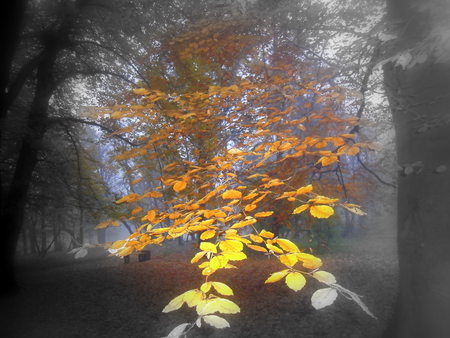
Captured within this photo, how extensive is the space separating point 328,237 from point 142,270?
636 cm

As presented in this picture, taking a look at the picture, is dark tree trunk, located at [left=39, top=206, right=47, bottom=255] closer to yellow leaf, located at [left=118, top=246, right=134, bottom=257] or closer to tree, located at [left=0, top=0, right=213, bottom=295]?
tree, located at [left=0, top=0, right=213, bottom=295]

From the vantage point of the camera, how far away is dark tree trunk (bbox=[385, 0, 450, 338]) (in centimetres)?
238

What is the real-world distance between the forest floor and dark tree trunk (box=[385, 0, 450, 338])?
1.50 metres

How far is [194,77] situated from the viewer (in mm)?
4176

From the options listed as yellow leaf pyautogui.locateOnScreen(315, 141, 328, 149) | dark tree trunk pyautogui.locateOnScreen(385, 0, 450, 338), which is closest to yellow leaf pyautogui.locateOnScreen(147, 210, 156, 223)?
yellow leaf pyautogui.locateOnScreen(315, 141, 328, 149)

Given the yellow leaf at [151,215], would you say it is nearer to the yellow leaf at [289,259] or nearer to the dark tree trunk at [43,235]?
the yellow leaf at [289,259]

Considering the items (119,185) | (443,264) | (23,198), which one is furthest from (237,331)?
(23,198)

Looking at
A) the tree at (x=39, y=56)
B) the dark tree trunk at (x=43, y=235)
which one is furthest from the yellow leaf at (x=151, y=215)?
the dark tree trunk at (x=43, y=235)

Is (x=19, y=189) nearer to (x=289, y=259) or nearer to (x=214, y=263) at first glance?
(x=214, y=263)

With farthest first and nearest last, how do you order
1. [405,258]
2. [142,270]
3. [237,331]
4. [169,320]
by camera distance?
[142,270] → [169,320] → [237,331] → [405,258]

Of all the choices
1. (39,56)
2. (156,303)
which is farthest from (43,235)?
(39,56)

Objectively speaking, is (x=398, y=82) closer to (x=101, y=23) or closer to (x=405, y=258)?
Answer: (x=405, y=258)

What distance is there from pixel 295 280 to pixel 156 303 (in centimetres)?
443

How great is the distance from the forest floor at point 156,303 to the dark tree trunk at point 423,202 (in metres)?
1.50
